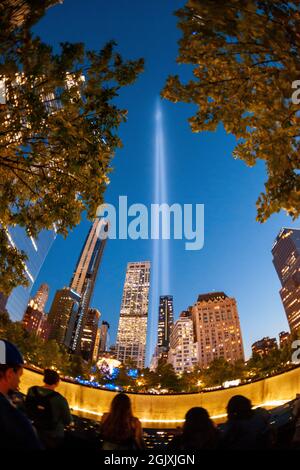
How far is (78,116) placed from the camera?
24.1 feet

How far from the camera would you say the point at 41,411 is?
4.22 m

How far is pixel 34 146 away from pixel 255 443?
8.12m

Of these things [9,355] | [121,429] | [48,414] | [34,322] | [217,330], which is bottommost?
[121,429]

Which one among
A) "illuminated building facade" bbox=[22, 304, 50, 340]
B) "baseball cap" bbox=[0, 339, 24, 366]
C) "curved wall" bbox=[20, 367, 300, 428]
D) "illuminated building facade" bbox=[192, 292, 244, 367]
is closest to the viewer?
"baseball cap" bbox=[0, 339, 24, 366]

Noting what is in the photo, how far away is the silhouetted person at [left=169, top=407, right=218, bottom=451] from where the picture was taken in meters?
3.69

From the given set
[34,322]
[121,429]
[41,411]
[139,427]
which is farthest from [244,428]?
[34,322]

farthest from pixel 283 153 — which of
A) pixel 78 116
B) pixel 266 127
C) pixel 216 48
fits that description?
pixel 78 116

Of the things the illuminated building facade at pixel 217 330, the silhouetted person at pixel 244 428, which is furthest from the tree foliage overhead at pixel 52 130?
the illuminated building facade at pixel 217 330

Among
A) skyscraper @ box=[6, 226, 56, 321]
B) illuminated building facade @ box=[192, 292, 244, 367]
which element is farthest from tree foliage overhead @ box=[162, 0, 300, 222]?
illuminated building facade @ box=[192, 292, 244, 367]

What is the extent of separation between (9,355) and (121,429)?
2.15m

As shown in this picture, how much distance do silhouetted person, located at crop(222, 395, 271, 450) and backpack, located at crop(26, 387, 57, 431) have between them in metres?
2.49

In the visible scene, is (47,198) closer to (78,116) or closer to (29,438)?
(78,116)

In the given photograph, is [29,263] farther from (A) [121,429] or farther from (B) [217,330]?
(A) [121,429]

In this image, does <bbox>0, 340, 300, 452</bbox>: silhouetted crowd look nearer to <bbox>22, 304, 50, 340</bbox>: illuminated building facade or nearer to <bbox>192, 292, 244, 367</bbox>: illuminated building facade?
<bbox>192, 292, 244, 367</bbox>: illuminated building facade
